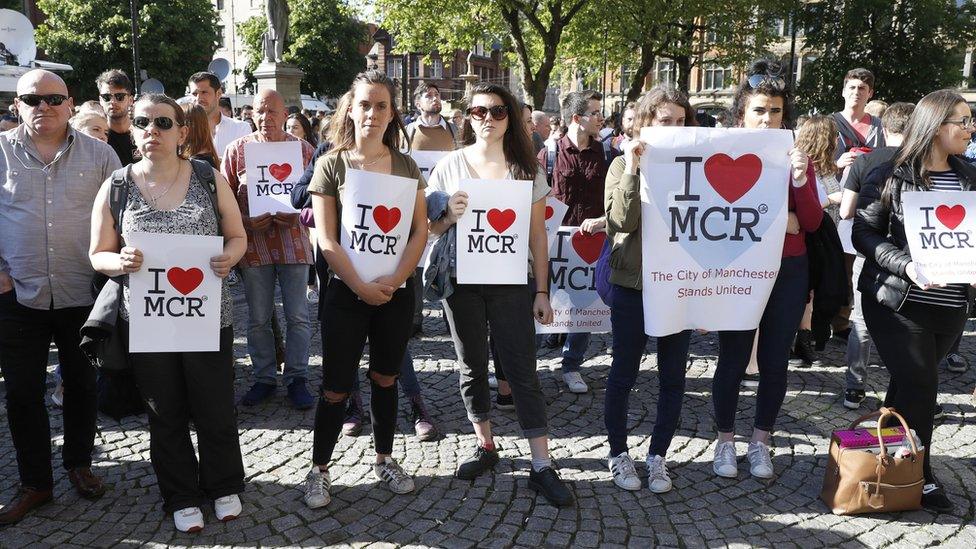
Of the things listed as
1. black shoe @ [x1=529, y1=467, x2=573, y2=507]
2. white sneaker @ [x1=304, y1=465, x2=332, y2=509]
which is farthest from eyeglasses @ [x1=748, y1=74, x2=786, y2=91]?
white sneaker @ [x1=304, y1=465, x2=332, y2=509]

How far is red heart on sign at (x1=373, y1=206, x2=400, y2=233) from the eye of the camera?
3439mm

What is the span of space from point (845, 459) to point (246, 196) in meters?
4.01

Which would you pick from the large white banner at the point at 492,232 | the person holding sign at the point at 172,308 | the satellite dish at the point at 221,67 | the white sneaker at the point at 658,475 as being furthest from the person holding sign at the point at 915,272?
the satellite dish at the point at 221,67

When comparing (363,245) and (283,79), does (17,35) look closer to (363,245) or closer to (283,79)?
(283,79)

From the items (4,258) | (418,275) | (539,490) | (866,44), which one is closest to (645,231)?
(539,490)

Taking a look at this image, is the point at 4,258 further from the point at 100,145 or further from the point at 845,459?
the point at 845,459

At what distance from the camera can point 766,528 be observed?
3537mm

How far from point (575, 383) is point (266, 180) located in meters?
2.68

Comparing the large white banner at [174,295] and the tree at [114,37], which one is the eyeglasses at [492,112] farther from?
the tree at [114,37]

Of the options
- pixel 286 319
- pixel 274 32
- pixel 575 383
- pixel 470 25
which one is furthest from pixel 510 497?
pixel 470 25

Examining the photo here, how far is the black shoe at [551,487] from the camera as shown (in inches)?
146

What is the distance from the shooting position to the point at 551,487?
3.74 m

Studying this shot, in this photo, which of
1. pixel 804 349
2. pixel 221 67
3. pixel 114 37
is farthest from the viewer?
pixel 114 37

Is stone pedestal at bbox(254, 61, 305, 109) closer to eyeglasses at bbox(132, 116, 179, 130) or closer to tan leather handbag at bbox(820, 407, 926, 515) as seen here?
eyeglasses at bbox(132, 116, 179, 130)
